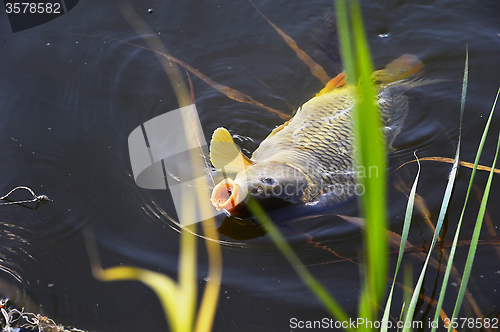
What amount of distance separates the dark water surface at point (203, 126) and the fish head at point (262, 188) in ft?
0.72

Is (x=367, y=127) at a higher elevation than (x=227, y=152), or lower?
higher

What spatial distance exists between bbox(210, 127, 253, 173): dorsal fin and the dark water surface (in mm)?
356

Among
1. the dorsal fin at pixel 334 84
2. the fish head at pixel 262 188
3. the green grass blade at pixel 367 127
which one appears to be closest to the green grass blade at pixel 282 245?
the fish head at pixel 262 188

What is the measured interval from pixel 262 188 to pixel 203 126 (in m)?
0.97

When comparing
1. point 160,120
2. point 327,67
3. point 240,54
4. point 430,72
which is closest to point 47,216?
point 160,120

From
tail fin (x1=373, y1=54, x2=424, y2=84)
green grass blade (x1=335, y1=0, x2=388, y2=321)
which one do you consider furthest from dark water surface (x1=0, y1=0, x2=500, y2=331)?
green grass blade (x1=335, y1=0, x2=388, y2=321)

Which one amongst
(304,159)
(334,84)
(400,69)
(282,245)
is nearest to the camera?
(282,245)

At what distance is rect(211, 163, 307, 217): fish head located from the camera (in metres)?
2.30

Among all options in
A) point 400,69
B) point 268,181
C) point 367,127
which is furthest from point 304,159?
point 367,127

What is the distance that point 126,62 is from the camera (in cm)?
356

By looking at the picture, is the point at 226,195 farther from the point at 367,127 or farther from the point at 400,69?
the point at 400,69

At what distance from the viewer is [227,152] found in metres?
2.69

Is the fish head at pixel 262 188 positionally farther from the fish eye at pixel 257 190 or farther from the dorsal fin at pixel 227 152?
the dorsal fin at pixel 227 152

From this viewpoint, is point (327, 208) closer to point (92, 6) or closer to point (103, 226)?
point (103, 226)
